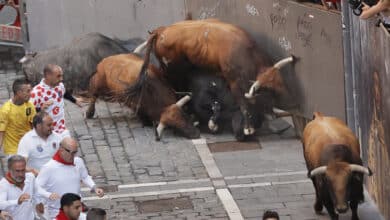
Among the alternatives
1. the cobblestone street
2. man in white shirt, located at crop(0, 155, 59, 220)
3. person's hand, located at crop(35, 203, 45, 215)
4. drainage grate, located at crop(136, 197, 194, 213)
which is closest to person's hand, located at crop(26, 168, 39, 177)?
person's hand, located at crop(35, 203, 45, 215)

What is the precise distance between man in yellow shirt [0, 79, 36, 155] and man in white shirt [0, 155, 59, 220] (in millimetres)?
1893

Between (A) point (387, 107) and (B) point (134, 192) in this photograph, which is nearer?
(A) point (387, 107)

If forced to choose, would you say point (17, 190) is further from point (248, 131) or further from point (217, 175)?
point (248, 131)

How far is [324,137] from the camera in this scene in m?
15.3

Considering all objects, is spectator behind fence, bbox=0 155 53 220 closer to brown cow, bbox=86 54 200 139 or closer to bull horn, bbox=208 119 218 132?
brown cow, bbox=86 54 200 139

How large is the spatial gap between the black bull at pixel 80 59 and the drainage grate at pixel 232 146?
3.36 m

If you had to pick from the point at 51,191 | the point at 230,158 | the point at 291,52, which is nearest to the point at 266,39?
the point at 291,52

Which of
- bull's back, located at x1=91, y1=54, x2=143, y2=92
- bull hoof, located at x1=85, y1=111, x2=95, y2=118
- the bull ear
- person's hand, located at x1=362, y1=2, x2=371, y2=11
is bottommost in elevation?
bull hoof, located at x1=85, y1=111, x2=95, y2=118

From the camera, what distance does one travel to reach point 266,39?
1950 centimetres

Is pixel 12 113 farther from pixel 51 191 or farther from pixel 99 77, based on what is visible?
pixel 99 77

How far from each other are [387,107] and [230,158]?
13.5ft

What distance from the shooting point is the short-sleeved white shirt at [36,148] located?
566 inches

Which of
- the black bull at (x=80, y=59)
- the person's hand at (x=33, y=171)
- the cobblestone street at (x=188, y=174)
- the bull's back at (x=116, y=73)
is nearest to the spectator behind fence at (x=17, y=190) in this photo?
the person's hand at (x=33, y=171)

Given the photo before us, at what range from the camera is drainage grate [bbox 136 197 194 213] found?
16109 mm
